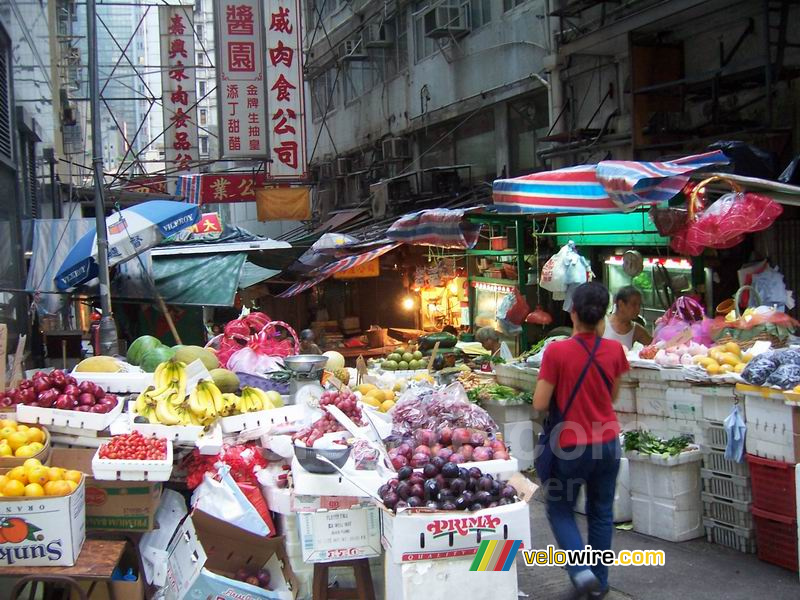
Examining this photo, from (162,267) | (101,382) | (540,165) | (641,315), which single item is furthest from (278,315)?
(101,382)

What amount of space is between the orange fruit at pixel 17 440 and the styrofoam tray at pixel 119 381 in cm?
135

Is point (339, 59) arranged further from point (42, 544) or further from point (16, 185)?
point (42, 544)

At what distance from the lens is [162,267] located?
14.6 m

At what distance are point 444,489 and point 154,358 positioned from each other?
14.3ft

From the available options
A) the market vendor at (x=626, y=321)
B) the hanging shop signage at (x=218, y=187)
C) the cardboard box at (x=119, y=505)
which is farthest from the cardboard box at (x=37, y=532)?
the hanging shop signage at (x=218, y=187)

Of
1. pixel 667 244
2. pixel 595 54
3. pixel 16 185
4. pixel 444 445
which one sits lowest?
pixel 444 445

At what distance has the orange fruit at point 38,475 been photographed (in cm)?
475

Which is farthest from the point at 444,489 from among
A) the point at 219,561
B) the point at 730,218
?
the point at 730,218

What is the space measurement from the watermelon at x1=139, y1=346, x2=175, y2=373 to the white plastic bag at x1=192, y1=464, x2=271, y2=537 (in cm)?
280

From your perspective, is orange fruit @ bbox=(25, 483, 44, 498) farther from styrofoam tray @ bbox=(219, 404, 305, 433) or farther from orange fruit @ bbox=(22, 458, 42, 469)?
styrofoam tray @ bbox=(219, 404, 305, 433)

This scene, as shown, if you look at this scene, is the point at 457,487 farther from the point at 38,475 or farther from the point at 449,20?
the point at 449,20

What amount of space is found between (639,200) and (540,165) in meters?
8.41

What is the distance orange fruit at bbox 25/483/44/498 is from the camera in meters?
4.63

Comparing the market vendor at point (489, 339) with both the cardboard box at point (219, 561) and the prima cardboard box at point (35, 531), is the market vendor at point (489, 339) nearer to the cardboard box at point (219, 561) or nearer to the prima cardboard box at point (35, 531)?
the cardboard box at point (219, 561)
